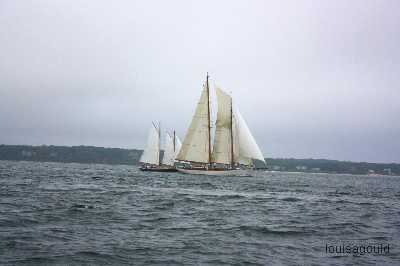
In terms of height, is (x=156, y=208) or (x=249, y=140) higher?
(x=249, y=140)

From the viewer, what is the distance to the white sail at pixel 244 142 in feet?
244

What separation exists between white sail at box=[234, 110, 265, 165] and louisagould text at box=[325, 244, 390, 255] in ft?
189

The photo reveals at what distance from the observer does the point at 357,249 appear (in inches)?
606

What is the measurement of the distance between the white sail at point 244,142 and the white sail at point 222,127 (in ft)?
5.49

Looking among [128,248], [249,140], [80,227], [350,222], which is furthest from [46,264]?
[249,140]

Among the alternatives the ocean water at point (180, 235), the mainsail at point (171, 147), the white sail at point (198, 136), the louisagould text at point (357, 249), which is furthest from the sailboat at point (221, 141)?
the louisagould text at point (357, 249)

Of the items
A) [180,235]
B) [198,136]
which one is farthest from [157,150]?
[180,235]

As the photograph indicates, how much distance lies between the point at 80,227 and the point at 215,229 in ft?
17.8

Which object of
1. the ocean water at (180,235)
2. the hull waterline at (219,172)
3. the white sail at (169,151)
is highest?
the white sail at (169,151)

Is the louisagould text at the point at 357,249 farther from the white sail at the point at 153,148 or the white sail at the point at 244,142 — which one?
the white sail at the point at 153,148

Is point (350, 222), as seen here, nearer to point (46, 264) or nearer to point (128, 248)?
point (128, 248)

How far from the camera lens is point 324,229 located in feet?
65.0

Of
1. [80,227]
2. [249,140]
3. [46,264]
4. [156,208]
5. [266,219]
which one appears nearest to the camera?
[46,264]

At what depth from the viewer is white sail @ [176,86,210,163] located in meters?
75.3
